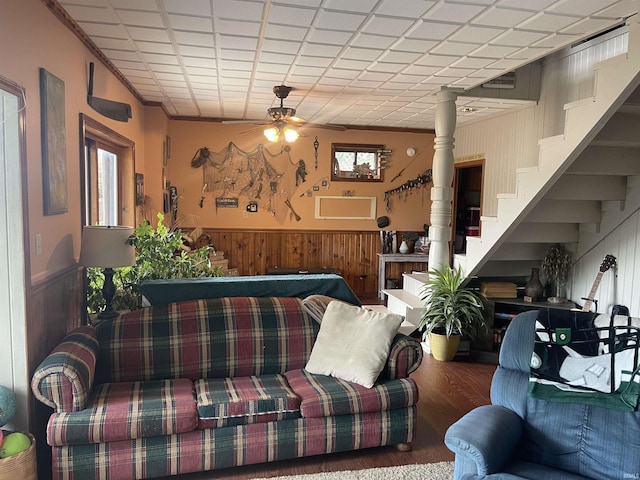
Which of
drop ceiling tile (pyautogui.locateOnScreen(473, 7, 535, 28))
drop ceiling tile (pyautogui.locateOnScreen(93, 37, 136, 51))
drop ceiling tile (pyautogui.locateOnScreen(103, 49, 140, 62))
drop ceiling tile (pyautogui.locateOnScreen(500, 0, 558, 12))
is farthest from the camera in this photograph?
drop ceiling tile (pyautogui.locateOnScreen(103, 49, 140, 62))

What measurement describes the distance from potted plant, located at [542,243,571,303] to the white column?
978 mm

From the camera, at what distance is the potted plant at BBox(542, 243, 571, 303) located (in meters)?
4.55

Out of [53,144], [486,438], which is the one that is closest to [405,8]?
[53,144]

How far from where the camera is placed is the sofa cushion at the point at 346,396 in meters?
2.58

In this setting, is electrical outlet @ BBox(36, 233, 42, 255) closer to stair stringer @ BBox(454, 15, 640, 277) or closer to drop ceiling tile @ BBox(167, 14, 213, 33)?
drop ceiling tile @ BBox(167, 14, 213, 33)

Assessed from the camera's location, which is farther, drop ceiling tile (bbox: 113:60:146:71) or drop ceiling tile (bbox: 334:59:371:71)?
drop ceiling tile (bbox: 113:60:146:71)

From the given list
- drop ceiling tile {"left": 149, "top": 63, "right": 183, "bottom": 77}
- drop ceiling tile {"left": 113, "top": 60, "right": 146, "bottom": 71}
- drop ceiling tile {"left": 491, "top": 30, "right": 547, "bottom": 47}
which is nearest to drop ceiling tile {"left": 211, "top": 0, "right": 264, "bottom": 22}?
drop ceiling tile {"left": 149, "top": 63, "right": 183, "bottom": 77}

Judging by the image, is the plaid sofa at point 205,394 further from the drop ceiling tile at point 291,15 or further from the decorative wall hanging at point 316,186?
the decorative wall hanging at point 316,186

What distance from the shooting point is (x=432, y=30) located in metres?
2.99

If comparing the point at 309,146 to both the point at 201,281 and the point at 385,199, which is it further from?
the point at 201,281

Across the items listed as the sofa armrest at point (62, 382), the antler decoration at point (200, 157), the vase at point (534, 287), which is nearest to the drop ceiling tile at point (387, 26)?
the sofa armrest at point (62, 382)

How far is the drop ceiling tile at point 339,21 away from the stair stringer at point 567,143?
5.26ft

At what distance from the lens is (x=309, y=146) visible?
690 cm

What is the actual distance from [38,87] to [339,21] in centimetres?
173
